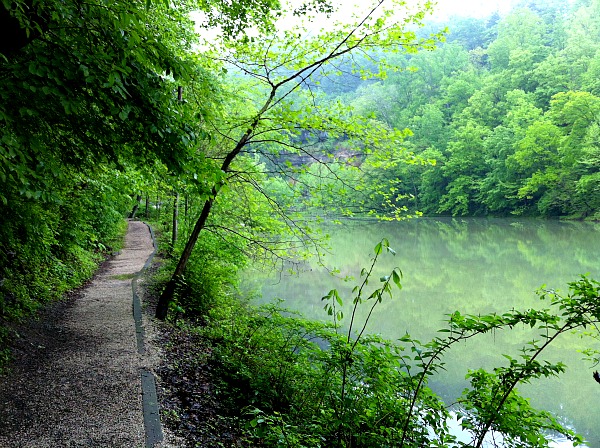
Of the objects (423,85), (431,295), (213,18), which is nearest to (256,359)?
(213,18)

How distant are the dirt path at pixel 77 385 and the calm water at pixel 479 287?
288 cm

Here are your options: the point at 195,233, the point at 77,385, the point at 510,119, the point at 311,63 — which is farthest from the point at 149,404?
the point at 510,119

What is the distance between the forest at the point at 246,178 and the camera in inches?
127

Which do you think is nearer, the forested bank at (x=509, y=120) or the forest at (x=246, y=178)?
the forest at (x=246, y=178)

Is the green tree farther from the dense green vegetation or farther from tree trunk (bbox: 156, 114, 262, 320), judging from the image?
the dense green vegetation

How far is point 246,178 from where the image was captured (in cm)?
715

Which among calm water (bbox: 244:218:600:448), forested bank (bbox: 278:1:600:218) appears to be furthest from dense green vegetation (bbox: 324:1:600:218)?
calm water (bbox: 244:218:600:448)

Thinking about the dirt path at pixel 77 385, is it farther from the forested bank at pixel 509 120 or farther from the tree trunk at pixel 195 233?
the forested bank at pixel 509 120

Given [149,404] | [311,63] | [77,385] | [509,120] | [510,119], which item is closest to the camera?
[149,404]

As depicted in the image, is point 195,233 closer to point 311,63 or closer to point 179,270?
point 179,270

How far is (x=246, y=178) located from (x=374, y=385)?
4.14 meters

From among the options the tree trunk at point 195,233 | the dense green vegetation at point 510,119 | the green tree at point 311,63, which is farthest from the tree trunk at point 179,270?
the dense green vegetation at point 510,119

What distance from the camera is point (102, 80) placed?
3.33 m

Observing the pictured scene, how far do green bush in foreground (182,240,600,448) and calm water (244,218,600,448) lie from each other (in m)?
0.77
